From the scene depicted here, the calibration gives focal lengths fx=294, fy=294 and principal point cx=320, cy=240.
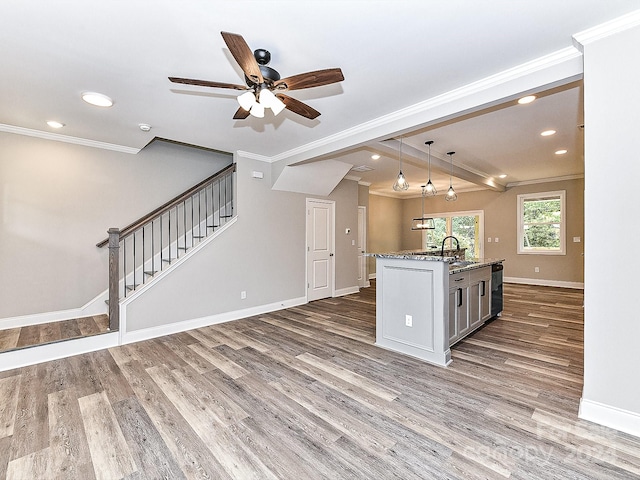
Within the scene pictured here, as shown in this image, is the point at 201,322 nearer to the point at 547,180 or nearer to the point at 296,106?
the point at 296,106

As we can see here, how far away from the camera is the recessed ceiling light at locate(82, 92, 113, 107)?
2.83m

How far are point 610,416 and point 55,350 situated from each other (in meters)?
5.01

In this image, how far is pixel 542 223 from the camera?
7.69m

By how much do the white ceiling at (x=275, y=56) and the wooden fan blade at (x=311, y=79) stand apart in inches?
11.5

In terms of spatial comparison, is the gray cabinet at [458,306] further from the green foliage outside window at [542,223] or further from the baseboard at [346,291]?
the green foliage outside window at [542,223]

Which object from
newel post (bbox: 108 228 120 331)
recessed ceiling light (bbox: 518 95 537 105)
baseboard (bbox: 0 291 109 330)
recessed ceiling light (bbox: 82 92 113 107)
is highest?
recessed ceiling light (bbox: 518 95 537 105)

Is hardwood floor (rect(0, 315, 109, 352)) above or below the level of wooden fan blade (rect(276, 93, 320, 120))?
below

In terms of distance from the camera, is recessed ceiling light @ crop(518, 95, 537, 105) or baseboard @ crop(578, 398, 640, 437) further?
recessed ceiling light @ crop(518, 95, 537, 105)

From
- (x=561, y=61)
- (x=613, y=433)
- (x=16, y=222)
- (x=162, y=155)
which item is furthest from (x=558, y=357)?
(x=16, y=222)

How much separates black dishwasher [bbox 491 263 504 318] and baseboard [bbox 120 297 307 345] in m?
3.24

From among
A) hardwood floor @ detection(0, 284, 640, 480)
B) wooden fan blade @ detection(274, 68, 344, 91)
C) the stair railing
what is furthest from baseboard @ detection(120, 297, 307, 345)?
wooden fan blade @ detection(274, 68, 344, 91)

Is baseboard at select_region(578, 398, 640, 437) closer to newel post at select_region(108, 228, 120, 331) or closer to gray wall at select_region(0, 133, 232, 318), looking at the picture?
newel post at select_region(108, 228, 120, 331)

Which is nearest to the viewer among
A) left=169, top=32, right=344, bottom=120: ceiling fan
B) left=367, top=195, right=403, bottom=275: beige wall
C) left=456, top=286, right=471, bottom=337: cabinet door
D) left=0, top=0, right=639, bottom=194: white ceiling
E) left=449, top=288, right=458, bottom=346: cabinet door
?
left=0, top=0, right=639, bottom=194: white ceiling

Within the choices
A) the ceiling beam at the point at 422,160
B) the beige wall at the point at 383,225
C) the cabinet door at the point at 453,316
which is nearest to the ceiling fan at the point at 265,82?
the ceiling beam at the point at 422,160
